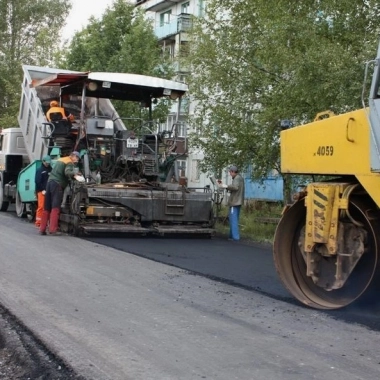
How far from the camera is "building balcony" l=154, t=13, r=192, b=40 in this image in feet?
119

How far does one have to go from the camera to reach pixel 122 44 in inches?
869

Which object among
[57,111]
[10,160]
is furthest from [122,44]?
[57,111]

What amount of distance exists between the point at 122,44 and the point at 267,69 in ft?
29.5

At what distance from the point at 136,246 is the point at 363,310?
536 centimetres

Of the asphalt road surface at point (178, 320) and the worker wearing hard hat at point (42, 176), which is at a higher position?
the worker wearing hard hat at point (42, 176)

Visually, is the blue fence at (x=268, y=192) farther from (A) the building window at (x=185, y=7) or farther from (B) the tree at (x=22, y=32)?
(A) the building window at (x=185, y=7)

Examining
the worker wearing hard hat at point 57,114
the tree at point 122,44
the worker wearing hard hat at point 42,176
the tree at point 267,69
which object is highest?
the tree at point 122,44

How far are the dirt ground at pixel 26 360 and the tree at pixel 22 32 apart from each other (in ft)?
97.8

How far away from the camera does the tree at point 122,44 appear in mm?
21672

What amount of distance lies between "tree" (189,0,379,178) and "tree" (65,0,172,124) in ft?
19.3

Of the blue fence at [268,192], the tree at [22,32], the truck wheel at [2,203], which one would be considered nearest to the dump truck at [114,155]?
the truck wheel at [2,203]

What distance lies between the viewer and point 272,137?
14.0 m

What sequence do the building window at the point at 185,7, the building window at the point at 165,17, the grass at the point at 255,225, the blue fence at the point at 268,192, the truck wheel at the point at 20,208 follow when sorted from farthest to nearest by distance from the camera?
1. the building window at the point at 165,17
2. the building window at the point at 185,7
3. the blue fence at the point at 268,192
4. the truck wheel at the point at 20,208
5. the grass at the point at 255,225

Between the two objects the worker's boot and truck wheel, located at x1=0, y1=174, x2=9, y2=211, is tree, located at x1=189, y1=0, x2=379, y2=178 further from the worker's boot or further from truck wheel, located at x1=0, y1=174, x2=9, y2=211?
truck wheel, located at x1=0, y1=174, x2=9, y2=211
